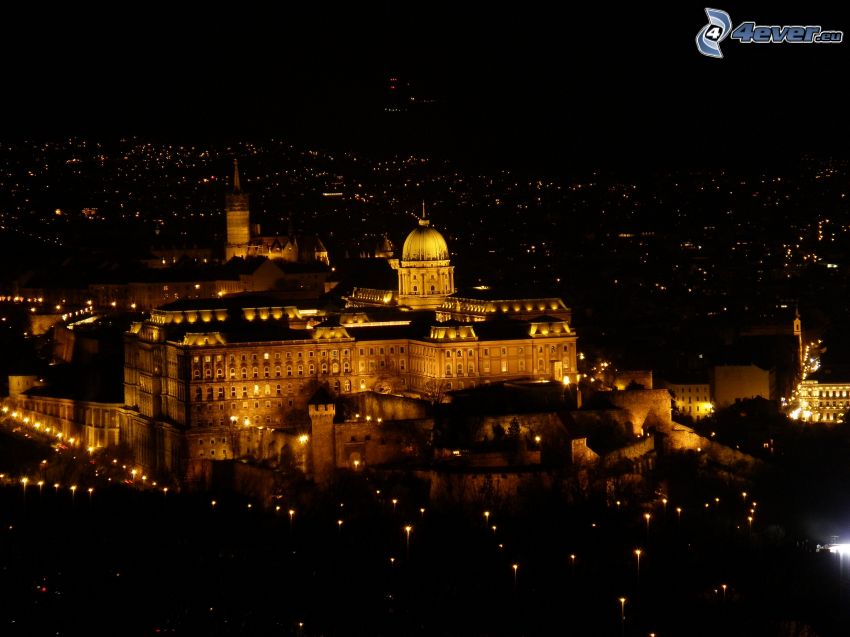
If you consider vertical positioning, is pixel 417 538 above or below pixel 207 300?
below

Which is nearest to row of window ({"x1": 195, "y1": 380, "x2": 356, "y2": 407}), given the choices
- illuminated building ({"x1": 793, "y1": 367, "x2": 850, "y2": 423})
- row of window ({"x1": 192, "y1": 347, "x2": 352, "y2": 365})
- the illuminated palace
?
the illuminated palace

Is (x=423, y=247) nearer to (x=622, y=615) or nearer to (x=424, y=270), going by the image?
(x=424, y=270)

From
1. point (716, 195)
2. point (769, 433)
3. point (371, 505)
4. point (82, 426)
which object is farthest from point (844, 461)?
point (716, 195)

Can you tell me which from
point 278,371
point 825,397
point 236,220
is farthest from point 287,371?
point 236,220

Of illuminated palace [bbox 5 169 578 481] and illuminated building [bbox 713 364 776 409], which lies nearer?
illuminated palace [bbox 5 169 578 481]

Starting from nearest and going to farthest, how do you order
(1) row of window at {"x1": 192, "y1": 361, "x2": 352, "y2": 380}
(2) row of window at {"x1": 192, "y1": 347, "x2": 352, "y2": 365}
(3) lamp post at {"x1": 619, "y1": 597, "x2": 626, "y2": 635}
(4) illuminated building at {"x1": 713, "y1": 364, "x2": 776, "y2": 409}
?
(3) lamp post at {"x1": 619, "y1": 597, "x2": 626, "y2": 635}, (1) row of window at {"x1": 192, "y1": 361, "x2": 352, "y2": 380}, (2) row of window at {"x1": 192, "y1": 347, "x2": 352, "y2": 365}, (4) illuminated building at {"x1": 713, "y1": 364, "x2": 776, "y2": 409}

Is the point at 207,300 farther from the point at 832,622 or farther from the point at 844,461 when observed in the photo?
the point at 832,622

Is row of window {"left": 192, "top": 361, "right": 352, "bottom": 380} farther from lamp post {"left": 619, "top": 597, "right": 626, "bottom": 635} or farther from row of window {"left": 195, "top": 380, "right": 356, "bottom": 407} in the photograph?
lamp post {"left": 619, "top": 597, "right": 626, "bottom": 635}

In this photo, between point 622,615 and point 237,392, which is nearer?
point 622,615
